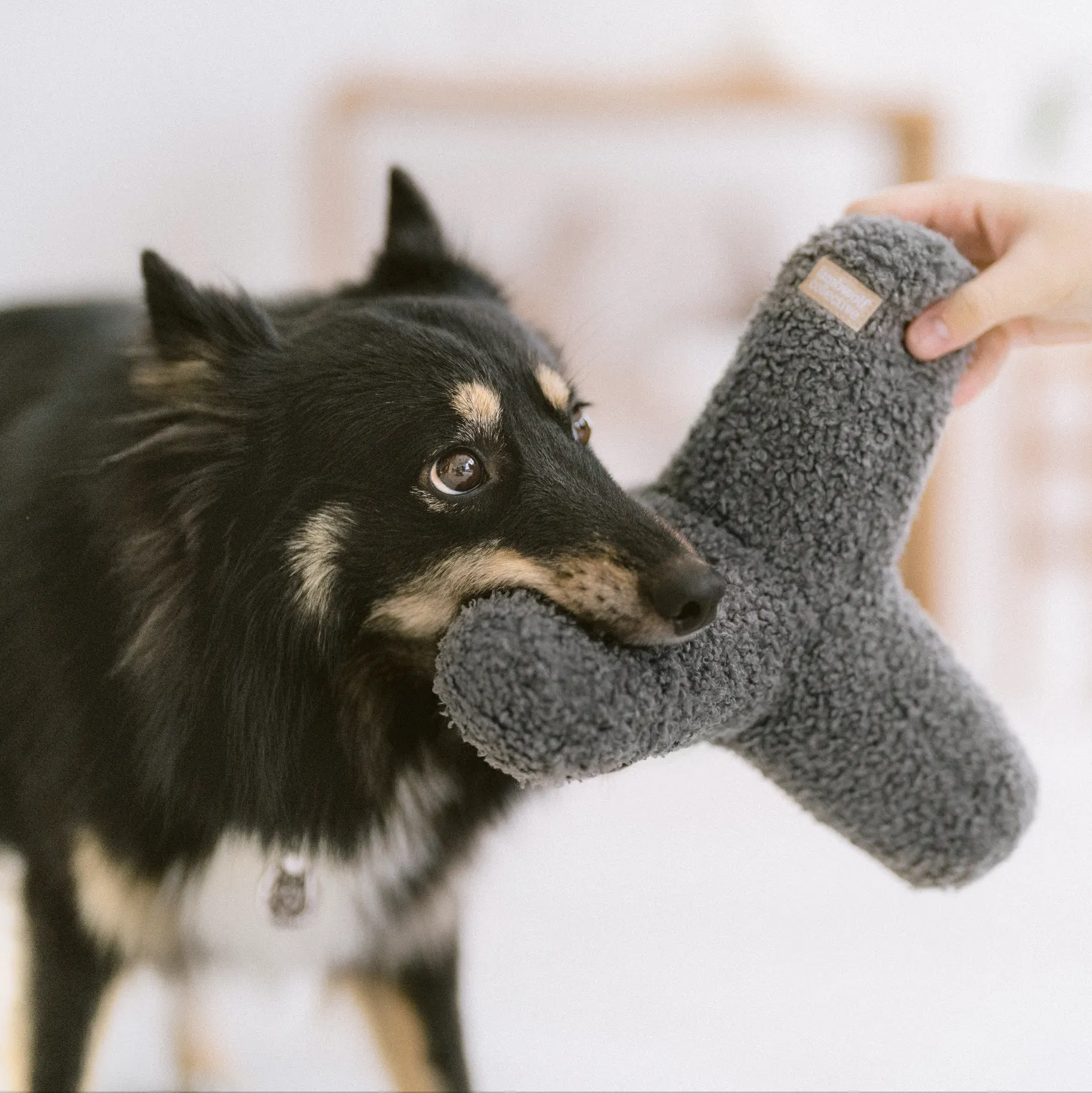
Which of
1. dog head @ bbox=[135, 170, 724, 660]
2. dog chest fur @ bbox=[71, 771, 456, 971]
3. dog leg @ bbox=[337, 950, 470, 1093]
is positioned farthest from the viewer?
dog leg @ bbox=[337, 950, 470, 1093]

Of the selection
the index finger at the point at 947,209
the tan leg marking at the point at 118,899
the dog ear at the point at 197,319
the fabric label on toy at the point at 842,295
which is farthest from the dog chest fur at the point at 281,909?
the index finger at the point at 947,209

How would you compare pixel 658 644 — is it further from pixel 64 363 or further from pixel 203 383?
pixel 64 363

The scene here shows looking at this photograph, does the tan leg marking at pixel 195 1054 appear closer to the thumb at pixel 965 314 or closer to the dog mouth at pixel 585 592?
the dog mouth at pixel 585 592

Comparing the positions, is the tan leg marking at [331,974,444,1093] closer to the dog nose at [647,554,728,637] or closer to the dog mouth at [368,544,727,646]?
the dog mouth at [368,544,727,646]

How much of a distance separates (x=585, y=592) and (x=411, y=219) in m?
0.54

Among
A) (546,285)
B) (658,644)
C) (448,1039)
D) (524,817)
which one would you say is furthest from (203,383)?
(546,285)

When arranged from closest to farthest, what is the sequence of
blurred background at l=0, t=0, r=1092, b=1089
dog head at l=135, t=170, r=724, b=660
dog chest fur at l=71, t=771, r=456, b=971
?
dog head at l=135, t=170, r=724, b=660
dog chest fur at l=71, t=771, r=456, b=971
blurred background at l=0, t=0, r=1092, b=1089

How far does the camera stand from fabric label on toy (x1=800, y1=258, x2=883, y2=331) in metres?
0.78

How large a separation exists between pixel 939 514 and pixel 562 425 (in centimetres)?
176

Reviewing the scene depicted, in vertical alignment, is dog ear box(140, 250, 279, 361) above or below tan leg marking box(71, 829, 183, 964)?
above

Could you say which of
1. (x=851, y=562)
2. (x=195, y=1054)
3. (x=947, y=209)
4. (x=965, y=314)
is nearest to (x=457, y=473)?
(x=851, y=562)

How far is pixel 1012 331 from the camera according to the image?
1.00m

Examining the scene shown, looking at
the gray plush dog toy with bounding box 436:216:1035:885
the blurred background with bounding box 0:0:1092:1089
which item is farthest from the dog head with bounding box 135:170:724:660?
the blurred background with bounding box 0:0:1092:1089

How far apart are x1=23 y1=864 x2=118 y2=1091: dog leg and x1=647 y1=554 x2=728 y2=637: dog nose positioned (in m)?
0.61
